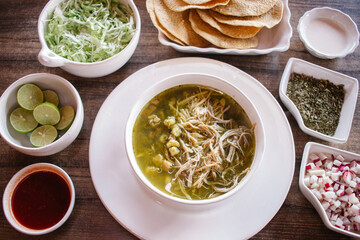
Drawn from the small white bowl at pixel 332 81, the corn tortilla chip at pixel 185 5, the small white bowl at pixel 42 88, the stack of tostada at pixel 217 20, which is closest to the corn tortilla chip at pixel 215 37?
the stack of tostada at pixel 217 20

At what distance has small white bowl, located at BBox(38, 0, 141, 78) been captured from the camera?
1992 mm

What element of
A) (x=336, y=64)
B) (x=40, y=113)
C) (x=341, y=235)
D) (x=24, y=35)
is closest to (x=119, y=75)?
(x=40, y=113)

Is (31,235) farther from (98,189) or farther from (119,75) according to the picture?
(119,75)

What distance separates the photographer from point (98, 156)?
6.50ft

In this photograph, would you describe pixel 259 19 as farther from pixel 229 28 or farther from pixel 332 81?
pixel 332 81

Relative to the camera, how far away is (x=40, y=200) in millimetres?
2023

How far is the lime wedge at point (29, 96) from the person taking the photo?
6.88 feet

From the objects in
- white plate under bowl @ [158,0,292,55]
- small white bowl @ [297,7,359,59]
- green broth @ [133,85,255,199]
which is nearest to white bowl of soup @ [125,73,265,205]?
green broth @ [133,85,255,199]

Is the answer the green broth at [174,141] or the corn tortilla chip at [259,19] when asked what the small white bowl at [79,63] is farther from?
the corn tortilla chip at [259,19]

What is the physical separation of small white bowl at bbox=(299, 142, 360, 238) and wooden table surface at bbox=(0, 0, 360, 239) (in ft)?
0.24

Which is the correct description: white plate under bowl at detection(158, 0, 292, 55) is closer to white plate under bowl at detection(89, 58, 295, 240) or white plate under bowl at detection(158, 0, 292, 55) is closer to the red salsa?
white plate under bowl at detection(89, 58, 295, 240)

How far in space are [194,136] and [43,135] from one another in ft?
3.32

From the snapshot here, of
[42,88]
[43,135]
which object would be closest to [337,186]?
[43,135]

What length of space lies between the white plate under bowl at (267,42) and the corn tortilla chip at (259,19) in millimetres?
62
